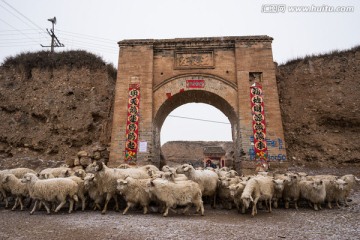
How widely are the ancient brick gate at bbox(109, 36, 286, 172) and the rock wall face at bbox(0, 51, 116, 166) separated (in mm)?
2204

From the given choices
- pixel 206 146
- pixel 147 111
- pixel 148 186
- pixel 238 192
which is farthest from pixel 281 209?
pixel 206 146

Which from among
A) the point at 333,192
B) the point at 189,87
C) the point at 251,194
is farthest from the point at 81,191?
the point at 189,87

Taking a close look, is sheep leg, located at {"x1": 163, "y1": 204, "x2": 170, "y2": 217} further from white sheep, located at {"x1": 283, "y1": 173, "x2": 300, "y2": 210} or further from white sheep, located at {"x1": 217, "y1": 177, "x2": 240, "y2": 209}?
white sheep, located at {"x1": 283, "y1": 173, "x2": 300, "y2": 210}

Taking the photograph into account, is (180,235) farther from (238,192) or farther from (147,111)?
(147,111)

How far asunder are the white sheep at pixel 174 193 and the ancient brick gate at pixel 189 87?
5800 millimetres

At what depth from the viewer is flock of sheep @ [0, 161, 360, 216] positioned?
252 inches

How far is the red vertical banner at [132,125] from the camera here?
482 inches

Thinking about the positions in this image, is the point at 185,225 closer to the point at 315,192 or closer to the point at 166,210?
the point at 166,210

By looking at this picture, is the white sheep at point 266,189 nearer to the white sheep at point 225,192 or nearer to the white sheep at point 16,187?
the white sheep at point 225,192

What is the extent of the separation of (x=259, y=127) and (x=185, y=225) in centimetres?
829

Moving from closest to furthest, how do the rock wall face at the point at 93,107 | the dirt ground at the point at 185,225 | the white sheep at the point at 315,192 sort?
the dirt ground at the point at 185,225 → the white sheep at the point at 315,192 → the rock wall face at the point at 93,107

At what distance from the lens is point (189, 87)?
43.8 feet

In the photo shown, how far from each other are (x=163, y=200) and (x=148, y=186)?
52 cm

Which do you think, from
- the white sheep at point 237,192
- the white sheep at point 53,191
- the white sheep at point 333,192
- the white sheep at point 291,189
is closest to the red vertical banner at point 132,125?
the white sheep at point 53,191
